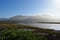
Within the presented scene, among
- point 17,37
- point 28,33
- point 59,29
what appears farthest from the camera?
point 59,29

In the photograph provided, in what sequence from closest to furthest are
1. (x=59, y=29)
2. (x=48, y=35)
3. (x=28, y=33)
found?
(x=28, y=33)
(x=48, y=35)
(x=59, y=29)

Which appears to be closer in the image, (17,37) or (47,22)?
(17,37)

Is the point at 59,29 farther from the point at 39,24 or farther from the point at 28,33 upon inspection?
the point at 28,33

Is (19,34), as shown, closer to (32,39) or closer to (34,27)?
(32,39)

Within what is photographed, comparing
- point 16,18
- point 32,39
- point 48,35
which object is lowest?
point 48,35

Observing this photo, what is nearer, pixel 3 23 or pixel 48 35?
pixel 48 35

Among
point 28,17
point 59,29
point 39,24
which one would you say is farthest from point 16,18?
point 59,29

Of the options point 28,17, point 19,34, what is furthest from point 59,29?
point 19,34

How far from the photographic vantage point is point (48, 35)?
10.5 feet

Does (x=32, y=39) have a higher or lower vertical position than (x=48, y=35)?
higher

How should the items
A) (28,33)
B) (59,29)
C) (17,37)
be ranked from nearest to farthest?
(17,37), (28,33), (59,29)

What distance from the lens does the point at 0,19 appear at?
→ 3426mm

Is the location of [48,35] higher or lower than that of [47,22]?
lower

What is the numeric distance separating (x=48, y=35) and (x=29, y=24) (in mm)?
594
